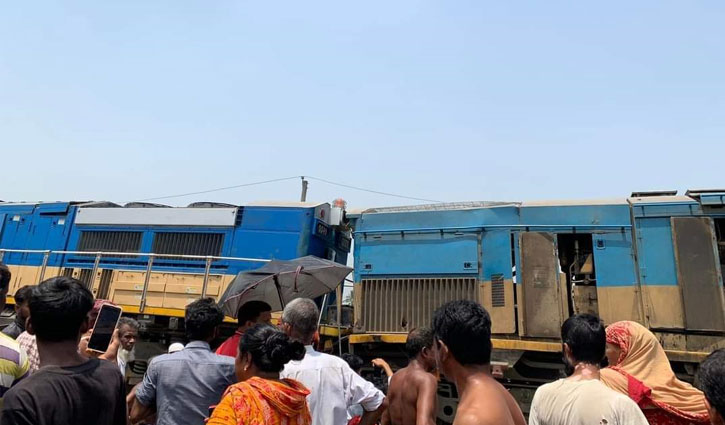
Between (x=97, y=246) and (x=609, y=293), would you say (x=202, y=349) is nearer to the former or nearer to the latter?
(x=609, y=293)

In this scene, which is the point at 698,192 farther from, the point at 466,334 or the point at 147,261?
the point at 147,261

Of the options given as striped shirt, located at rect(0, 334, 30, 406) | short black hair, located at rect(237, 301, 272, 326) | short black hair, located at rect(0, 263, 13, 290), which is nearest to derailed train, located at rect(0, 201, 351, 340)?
short black hair, located at rect(237, 301, 272, 326)

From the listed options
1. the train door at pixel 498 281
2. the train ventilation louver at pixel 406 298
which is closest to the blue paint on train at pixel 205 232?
the train ventilation louver at pixel 406 298

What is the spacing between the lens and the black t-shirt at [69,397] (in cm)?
168

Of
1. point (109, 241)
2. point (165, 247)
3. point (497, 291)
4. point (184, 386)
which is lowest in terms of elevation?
point (184, 386)

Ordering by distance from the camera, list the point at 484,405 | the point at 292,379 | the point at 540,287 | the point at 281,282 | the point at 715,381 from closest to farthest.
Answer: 1. the point at 715,381
2. the point at 484,405
3. the point at 292,379
4. the point at 281,282
5. the point at 540,287

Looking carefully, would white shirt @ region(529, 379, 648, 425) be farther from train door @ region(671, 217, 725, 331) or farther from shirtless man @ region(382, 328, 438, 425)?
train door @ region(671, 217, 725, 331)

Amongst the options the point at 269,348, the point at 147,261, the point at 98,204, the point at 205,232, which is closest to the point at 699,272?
the point at 269,348

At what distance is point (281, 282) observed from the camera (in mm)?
5613

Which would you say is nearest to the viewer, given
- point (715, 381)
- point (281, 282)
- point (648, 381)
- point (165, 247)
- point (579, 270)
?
point (715, 381)

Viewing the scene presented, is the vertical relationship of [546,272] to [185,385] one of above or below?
above

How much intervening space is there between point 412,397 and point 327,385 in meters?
0.97

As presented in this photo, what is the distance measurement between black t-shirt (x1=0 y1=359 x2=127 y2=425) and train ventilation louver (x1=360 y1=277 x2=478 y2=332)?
18.4 ft

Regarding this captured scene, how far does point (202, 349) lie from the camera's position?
290 cm
